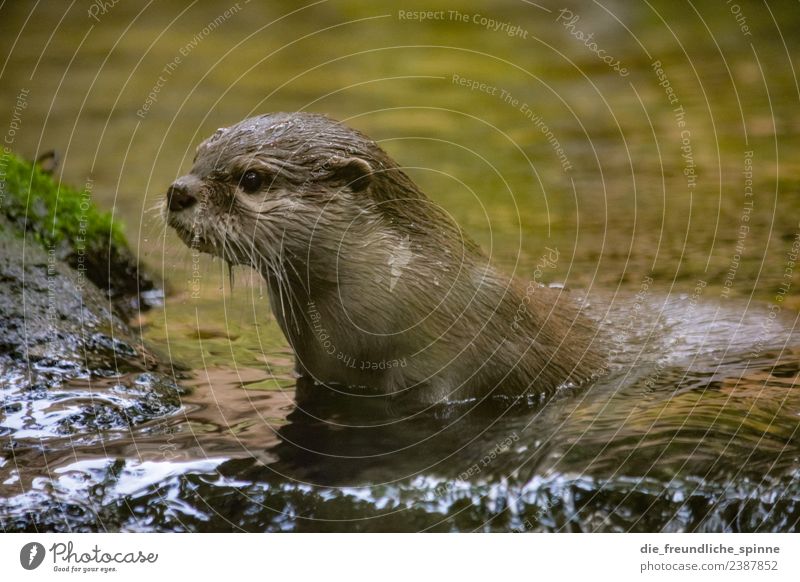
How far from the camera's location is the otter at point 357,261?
13.0 feet

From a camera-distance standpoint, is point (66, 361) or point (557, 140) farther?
point (557, 140)

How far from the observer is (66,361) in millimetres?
4406

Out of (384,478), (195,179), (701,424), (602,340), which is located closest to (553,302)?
(602,340)

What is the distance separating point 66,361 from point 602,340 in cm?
254

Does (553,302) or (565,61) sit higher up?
(565,61)

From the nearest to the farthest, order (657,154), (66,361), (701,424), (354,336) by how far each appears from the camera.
A: (701,424), (354,336), (66,361), (657,154)

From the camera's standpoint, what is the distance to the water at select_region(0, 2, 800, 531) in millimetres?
3547

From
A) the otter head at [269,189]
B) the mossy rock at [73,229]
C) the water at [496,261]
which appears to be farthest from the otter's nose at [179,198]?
the mossy rock at [73,229]

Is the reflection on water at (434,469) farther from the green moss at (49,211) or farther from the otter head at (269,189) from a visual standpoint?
the green moss at (49,211)

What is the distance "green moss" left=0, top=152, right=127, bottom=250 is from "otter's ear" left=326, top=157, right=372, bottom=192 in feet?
6.32

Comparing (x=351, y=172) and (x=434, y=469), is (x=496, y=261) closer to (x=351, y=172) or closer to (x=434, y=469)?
(x=351, y=172)

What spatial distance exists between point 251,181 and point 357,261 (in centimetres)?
55

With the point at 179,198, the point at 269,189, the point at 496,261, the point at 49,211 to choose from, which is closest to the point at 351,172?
the point at 269,189

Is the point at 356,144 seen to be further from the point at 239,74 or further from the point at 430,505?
the point at 239,74
